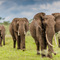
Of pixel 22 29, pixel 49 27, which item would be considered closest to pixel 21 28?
pixel 22 29

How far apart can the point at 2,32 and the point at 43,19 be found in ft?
37.4

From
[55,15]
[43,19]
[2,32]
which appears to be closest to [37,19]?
[43,19]

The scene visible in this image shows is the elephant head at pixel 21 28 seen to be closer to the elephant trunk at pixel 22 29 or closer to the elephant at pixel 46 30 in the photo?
the elephant trunk at pixel 22 29

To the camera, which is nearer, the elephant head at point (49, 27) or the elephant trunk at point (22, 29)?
the elephant head at point (49, 27)

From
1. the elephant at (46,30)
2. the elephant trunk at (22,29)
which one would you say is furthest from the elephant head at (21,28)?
the elephant at (46,30)

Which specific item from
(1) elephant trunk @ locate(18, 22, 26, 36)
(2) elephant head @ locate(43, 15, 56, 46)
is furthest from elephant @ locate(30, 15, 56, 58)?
(1) elephant trunk @ locate(18, 22, 26, 36)

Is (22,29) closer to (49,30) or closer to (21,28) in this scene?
(21,28)

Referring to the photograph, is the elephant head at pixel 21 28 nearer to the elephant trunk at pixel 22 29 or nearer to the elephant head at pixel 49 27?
the elephant trunk at pixel 22 29

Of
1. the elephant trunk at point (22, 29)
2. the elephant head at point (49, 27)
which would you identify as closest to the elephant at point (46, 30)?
the elephant head at point (49, 27)

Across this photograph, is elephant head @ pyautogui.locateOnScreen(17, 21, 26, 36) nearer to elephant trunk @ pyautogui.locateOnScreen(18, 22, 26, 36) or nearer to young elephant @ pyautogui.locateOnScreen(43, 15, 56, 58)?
elephant trunk @ pyautogui.locateOnScreen(18, 22, 26, 36)

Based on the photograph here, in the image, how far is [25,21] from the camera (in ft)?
49.0

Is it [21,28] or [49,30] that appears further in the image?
Answer: [21,28]

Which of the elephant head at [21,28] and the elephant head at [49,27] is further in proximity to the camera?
the elephant head at [21,28]

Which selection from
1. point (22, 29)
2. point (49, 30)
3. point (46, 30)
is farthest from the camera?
point (22, 29)
